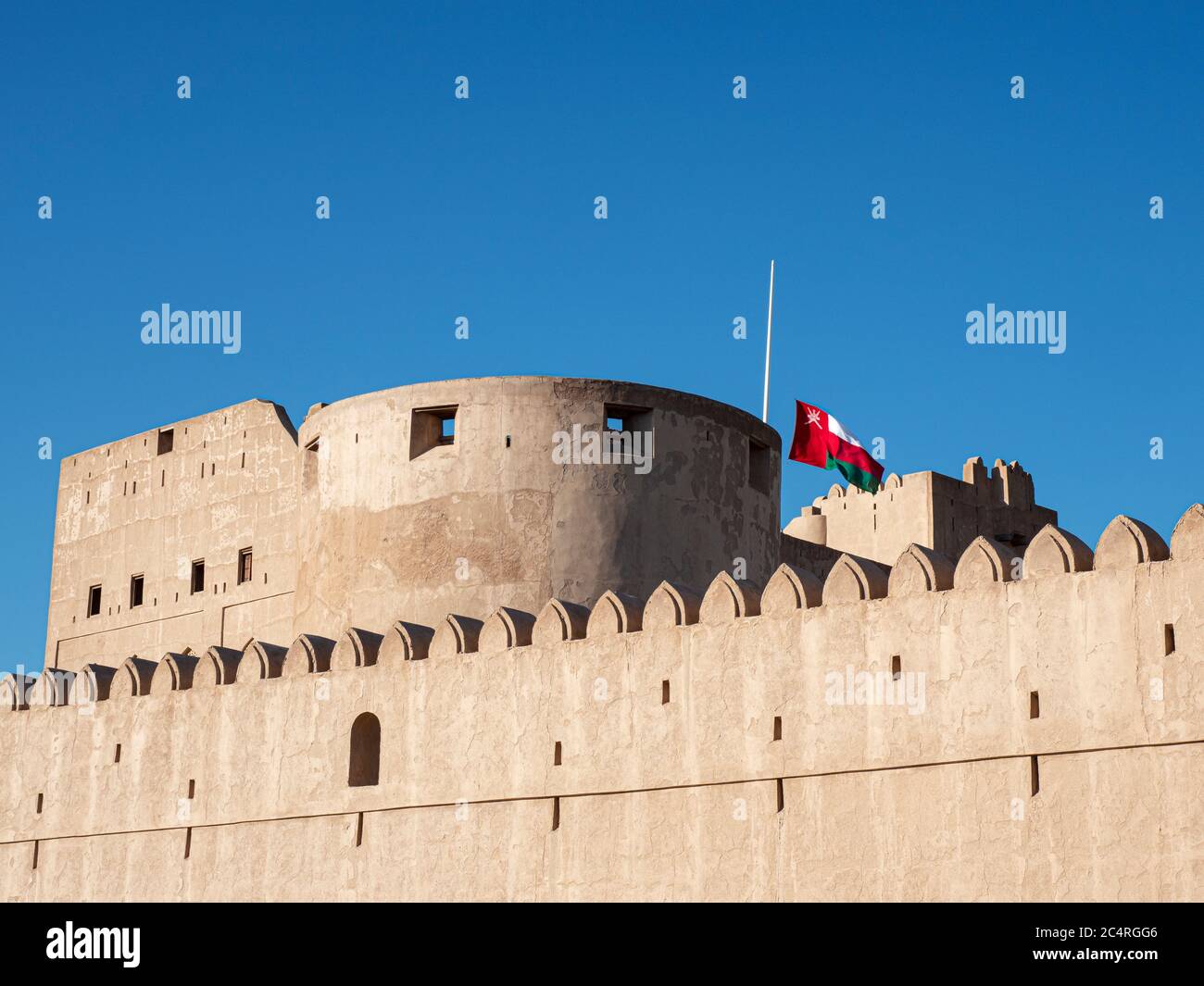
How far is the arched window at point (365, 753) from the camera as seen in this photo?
1831cm

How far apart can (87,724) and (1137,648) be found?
11.5 metres

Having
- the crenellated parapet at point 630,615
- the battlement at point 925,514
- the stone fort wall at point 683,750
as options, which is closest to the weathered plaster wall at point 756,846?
the stone fort wall at point 683,750

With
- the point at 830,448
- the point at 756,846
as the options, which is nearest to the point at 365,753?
the point at 756,846

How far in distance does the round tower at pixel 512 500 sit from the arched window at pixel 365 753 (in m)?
Answer: 1.63

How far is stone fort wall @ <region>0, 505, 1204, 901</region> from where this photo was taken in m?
14.0

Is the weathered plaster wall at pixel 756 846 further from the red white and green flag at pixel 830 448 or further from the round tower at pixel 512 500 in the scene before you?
the red white and green flag at pixel 830 448

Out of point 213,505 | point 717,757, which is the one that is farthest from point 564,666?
point 213,505

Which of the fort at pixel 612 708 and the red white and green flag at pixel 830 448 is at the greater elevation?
the red white and green flag at pixel 830 448

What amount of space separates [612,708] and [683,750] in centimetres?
82

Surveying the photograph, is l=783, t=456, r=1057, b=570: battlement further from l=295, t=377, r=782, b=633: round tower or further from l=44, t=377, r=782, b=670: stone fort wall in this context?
l=295, t=377, r=782, b=633: round tower

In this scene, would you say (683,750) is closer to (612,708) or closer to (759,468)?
(612,708)

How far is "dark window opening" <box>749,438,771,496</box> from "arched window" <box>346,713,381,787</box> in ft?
18.5
